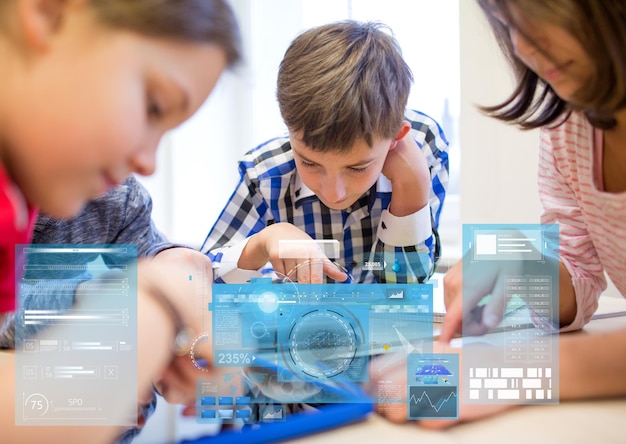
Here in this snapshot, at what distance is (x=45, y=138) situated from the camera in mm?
351

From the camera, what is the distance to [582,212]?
57 centimetres

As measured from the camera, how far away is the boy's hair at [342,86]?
61 cm

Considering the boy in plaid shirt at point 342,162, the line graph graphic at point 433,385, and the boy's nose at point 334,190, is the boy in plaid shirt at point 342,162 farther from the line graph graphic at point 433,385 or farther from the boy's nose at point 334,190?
the line graph graphic at point 433,385

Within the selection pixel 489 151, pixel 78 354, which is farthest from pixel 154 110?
pixel 489 151

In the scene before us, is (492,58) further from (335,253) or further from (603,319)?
(335,253)

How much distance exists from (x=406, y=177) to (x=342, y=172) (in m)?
0.07

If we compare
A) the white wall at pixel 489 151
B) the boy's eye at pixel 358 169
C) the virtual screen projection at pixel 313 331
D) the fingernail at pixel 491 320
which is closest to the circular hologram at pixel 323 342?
the virtual screen projection at pixel 313 331

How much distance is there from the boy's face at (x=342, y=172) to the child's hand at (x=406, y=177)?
0.02 metres

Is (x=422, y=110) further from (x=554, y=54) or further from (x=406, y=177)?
(x=554, y=54)

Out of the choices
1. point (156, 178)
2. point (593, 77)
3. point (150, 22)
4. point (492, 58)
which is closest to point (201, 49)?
point (150, 22)

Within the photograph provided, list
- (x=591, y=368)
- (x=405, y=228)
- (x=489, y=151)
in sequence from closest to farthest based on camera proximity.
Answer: (x=591, y=368) → (x=405, y=228) → (x=489, y=151)

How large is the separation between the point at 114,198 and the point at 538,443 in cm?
44

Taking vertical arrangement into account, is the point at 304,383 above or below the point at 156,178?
below

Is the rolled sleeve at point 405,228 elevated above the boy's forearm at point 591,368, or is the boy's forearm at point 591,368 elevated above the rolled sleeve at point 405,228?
the rolled sleeve at point 405,228
